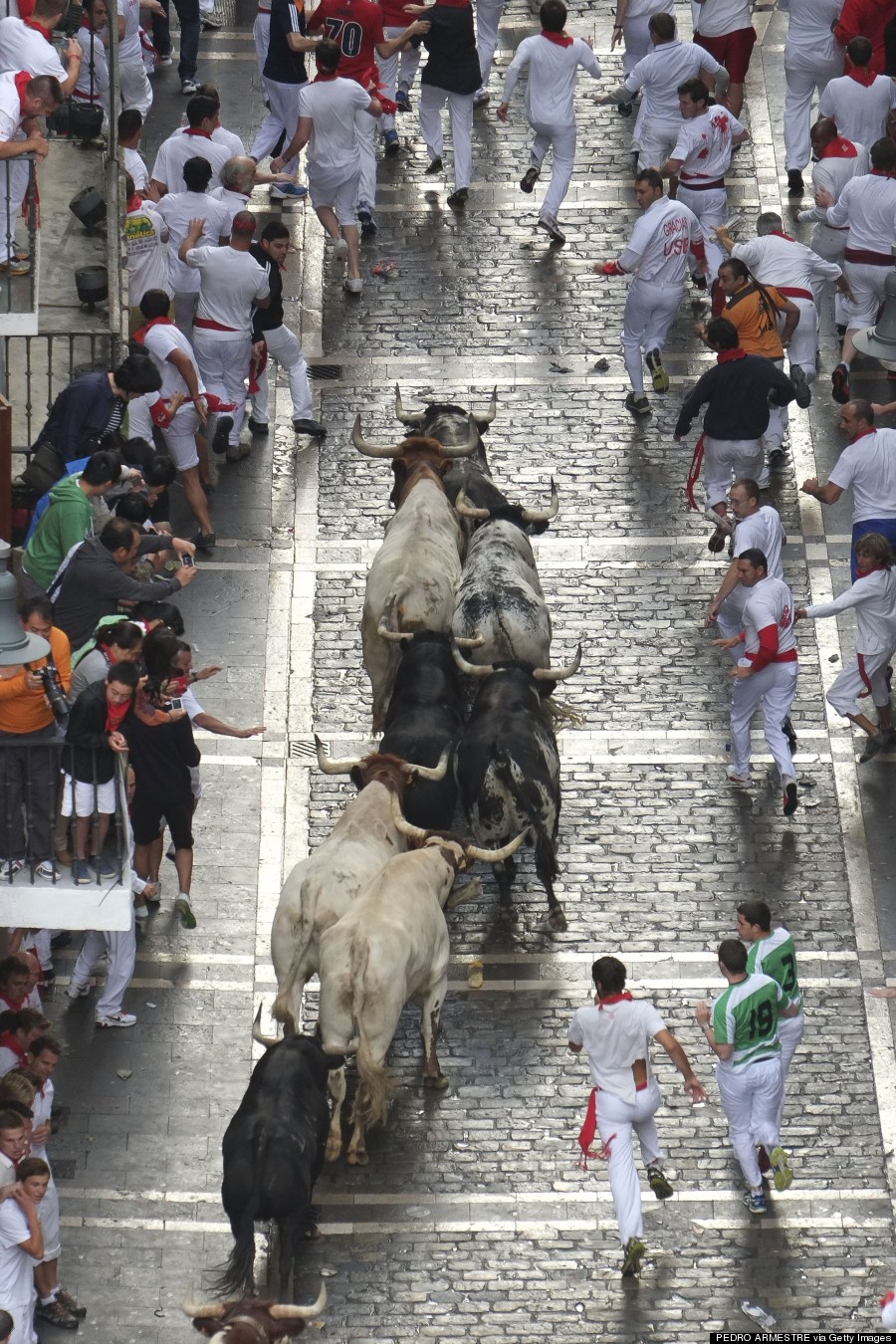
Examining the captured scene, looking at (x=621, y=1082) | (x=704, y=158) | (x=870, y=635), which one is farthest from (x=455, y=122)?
(x=621, y=1082)

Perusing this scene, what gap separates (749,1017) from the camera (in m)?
16.3

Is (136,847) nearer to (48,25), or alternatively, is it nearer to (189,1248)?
(189,1248)

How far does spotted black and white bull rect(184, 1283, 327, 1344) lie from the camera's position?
45.1ft

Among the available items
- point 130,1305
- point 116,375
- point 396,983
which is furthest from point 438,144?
point 130,1305

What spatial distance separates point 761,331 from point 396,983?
845cm

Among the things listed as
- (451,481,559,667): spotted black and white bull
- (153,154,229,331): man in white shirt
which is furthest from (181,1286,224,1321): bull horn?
(153,154,229,331): man in white shirt

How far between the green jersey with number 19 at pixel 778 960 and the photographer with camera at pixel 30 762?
177 inches

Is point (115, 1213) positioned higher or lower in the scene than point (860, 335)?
lower

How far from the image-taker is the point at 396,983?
16.7 metres

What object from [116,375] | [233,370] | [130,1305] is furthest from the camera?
[233,370]

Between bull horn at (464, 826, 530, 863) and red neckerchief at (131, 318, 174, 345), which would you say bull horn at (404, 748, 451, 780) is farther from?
red neckerchief at (131, 318, 174, 345)

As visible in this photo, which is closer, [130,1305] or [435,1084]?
[130,1305]

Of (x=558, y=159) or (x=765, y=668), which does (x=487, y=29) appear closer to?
(x=558, y=159)

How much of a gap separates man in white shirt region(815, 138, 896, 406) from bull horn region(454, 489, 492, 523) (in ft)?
14.9
